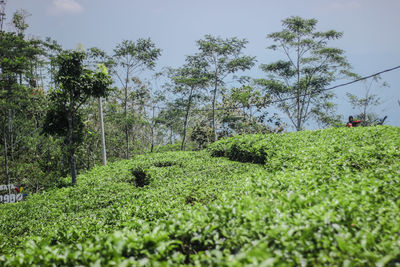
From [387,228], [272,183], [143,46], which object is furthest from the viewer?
[143,46]

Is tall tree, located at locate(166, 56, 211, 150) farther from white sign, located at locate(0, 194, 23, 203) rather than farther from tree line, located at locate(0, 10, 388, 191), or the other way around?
white sign, located at locate(0, 194, 23, 203)

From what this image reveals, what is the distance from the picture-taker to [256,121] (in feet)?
85.7

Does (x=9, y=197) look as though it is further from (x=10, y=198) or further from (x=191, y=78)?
(x=191, y=78)

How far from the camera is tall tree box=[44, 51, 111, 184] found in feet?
36.4

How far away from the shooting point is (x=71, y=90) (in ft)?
37.3

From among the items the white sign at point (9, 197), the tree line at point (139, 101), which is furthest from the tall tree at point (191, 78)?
the white sign at point (9, 197)

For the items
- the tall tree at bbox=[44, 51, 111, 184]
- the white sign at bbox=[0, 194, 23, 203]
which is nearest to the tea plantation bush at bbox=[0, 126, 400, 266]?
the tall tree at bbox=[44, 51, 111, 184]

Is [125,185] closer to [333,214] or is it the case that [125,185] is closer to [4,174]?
[333,214]

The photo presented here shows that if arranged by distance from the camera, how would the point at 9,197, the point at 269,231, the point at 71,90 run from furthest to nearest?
the point at 9,197 → the point at 71,90 → the point at 269,231

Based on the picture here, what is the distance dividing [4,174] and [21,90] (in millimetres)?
6385

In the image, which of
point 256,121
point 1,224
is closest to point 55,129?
point 1,224

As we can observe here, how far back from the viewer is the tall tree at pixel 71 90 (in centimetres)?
1111

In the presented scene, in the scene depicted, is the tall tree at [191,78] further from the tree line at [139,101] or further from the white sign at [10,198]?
the white sign at [10,198]

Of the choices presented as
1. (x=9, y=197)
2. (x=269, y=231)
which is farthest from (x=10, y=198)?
(x=269, y=231)
